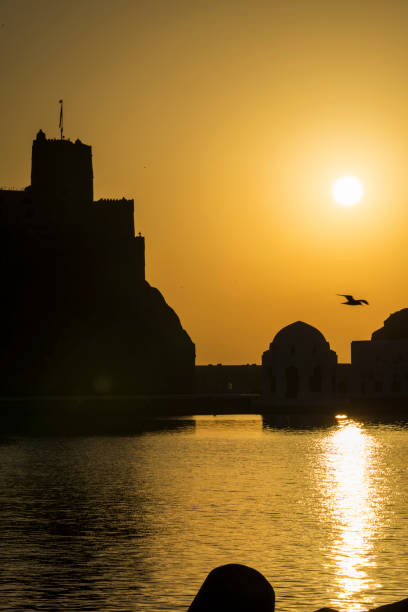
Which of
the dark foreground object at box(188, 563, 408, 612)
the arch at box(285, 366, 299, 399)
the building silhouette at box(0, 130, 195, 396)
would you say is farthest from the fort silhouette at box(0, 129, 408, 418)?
the dark foreground object at box(188, 563, 408, 612)

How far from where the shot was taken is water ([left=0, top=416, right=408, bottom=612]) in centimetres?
2903

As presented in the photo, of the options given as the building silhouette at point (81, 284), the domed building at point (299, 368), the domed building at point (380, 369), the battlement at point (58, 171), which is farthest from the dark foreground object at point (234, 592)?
the battlement at point (58, 171)

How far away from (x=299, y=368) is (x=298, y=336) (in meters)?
4.13

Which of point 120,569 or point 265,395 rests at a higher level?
point 265,395

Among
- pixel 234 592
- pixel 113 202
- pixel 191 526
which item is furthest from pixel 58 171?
pixel 234 592

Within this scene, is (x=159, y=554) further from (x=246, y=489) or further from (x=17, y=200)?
(x=17, y=200)

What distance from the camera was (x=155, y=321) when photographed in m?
185

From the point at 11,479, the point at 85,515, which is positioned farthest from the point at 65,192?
the point at 85,515

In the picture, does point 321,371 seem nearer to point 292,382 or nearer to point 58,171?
point 292,382

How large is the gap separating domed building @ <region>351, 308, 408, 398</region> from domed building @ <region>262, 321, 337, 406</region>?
541 centimetres

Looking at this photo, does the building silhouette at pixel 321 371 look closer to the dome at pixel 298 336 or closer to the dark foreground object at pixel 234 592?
the dome at pixel 298 336

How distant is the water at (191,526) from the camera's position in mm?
29031

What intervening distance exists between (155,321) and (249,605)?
171012 millimetres

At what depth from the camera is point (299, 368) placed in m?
139
